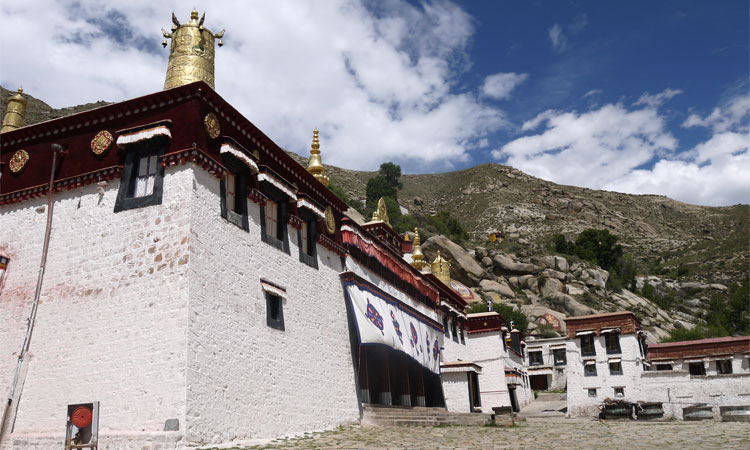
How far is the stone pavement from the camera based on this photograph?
1170 centimetres

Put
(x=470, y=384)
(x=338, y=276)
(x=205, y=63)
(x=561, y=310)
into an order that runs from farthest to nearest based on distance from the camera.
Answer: (x=561, y=310) < (x=470, y=384) < (x=338, y=276) < (x=205, y=63)

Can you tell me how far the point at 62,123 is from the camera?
13.4m

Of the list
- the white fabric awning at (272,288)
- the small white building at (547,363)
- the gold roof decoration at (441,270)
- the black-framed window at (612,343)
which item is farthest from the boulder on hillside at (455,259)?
the white fabric awning at (272,288)

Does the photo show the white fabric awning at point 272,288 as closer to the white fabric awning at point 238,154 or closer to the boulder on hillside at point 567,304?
the white fabric awning at point 238,154

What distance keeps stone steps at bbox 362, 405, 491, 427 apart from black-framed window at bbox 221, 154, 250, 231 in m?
7.40

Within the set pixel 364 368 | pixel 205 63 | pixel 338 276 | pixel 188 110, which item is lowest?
pixel 364 368

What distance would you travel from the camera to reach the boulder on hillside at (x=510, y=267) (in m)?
58.6

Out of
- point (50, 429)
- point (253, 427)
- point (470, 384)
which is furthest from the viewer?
point (470, 384)

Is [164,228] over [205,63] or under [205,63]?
under

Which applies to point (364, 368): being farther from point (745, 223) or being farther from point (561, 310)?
point (745, 223)

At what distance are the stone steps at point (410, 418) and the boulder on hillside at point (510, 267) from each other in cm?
4037

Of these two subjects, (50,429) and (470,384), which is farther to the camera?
(470,384)

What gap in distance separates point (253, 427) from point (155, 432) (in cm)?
257

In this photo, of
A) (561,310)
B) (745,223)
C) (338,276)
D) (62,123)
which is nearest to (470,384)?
(338,276)
